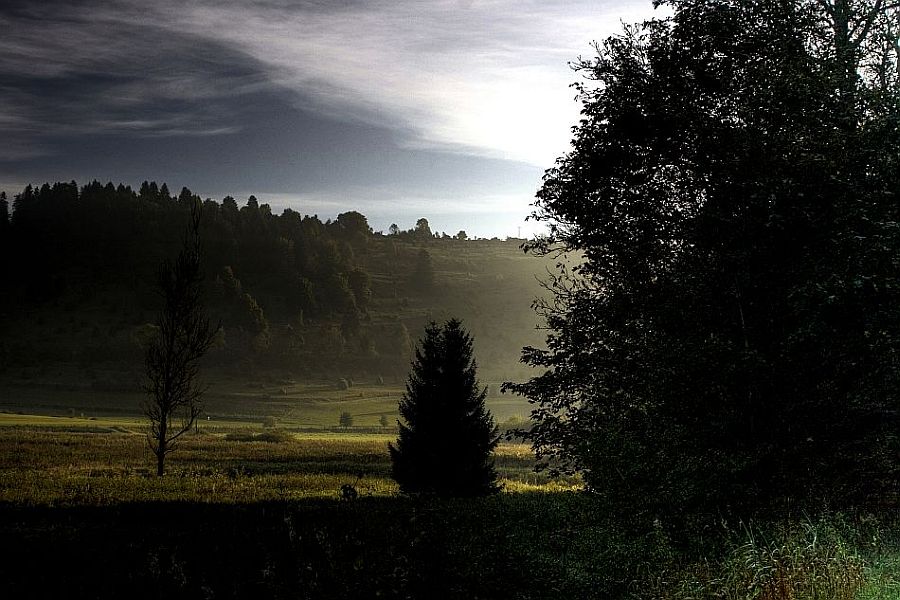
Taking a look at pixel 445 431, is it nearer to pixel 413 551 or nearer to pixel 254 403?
pixel 413 551

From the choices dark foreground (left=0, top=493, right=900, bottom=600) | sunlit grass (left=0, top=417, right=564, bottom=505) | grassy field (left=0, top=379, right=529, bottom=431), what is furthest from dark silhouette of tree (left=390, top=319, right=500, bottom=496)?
grassy field (left=0, top=379, right=529, bottom=431)

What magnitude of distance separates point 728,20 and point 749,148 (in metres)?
3.85

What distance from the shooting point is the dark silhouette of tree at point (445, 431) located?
74.1 feet

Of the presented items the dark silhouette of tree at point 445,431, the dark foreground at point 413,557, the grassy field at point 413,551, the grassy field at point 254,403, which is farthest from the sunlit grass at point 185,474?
the grassy field at point 254,403

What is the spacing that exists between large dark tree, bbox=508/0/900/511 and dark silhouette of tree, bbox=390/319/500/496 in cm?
621

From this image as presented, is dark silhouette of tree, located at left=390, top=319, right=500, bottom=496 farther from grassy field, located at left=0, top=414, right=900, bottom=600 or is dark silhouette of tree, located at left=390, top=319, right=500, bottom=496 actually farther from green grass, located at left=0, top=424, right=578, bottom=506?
grassy field, located at left=0, top=414, right=900, bottom=600

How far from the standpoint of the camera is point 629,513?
36.0ft

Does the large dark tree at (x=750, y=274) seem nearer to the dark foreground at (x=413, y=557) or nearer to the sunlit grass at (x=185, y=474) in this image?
the dark foreground at (x=413, y=557)

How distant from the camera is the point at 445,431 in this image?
899 inches

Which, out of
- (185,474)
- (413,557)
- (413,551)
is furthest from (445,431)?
(413,557)

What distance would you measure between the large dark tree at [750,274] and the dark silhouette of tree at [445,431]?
244 inches

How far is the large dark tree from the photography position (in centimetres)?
1283

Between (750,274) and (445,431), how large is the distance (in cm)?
1201

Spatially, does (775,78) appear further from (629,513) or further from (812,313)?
(629,513)
